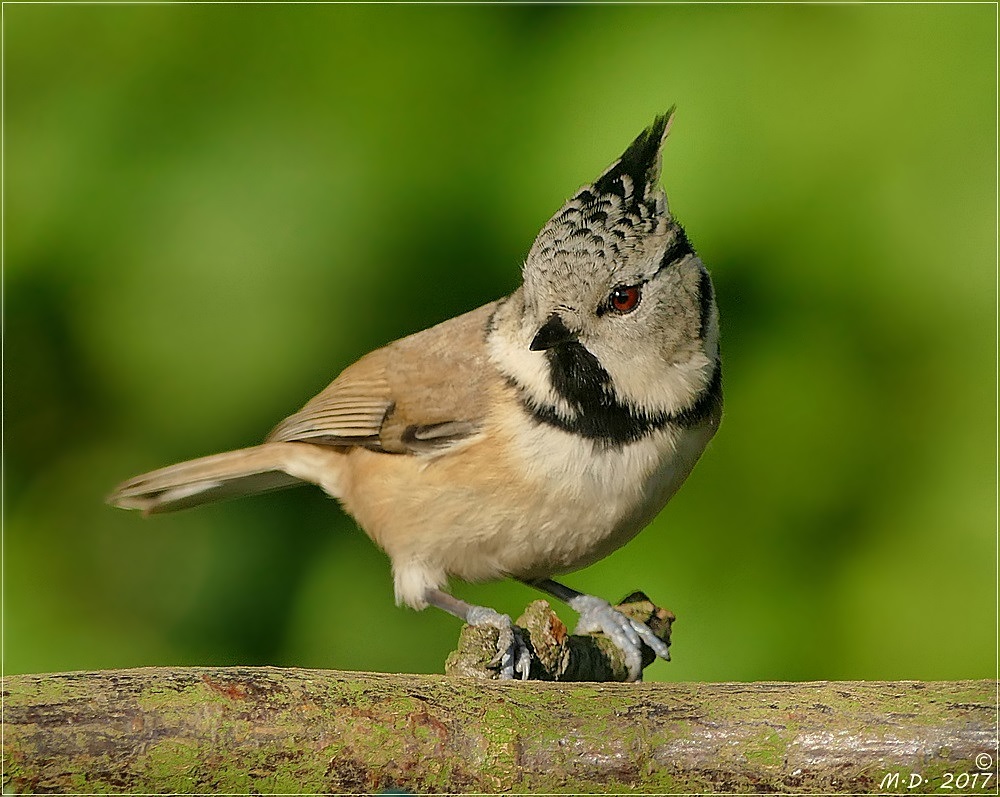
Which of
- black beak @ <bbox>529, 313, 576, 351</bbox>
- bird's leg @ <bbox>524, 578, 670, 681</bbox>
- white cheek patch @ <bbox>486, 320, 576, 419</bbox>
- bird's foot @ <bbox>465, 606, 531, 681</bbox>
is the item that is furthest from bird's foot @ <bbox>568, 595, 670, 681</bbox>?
black beak @ <bbox>529, 313, 576, 351</bbox>

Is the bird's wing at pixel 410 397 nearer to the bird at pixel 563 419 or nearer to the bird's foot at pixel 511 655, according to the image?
the bird at pixel 563 419

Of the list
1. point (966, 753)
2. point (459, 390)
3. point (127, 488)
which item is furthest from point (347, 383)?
point (966, 753)

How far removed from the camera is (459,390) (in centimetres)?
296

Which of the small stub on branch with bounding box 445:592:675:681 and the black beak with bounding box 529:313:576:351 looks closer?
the small stub on branch with bounding box 445:592:675:681

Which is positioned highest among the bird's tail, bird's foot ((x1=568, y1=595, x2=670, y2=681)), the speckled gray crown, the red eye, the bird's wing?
the speckled gray crown

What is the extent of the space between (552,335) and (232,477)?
1.07m

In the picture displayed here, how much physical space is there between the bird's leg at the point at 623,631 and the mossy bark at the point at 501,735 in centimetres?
79

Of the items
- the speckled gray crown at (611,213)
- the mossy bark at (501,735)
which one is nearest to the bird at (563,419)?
the speckled gray crown at (611,213)

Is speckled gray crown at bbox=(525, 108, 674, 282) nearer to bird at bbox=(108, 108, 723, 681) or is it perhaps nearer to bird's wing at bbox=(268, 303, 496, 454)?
bird at bbox=(108, 108, 723, 681)

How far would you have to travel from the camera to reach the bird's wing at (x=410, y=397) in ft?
9.64

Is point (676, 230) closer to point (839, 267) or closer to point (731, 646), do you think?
point (839, 267)

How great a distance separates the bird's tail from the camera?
3.05 metres

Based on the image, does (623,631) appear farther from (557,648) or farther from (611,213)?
(611,213)

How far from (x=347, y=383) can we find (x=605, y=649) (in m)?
1.12
